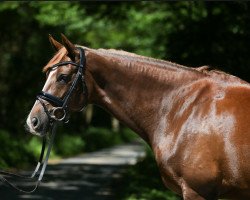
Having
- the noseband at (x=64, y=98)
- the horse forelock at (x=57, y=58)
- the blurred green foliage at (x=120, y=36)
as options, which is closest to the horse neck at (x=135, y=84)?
the noseband at (x=64, y=98)

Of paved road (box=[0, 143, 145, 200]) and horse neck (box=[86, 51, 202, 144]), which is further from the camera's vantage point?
paved road (box=[0, 143, 145, 200])

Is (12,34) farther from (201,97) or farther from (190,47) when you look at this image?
(201,97)

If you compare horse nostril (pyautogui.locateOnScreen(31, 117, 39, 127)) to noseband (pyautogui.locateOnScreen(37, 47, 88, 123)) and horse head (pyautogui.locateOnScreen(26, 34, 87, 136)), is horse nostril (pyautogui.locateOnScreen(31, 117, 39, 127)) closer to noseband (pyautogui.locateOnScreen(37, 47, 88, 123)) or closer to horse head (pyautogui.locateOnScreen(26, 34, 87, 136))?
horse head (pyautogui.locateOnScreen(26, 34, 87, 136))

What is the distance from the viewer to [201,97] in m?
4.62

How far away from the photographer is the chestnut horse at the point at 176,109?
14.1 ft

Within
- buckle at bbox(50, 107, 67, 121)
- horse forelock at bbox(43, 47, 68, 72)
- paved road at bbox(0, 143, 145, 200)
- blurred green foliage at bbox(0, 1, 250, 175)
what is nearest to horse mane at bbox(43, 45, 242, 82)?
horse forelock at bbox(43, 47, 68, 72)

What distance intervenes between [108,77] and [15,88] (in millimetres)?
21178

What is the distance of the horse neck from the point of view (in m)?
4.79

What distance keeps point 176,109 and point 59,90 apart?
105 centimetres

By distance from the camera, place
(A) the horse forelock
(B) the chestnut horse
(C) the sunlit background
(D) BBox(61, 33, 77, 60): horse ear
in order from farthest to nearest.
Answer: (C) the sunlit background → (A) the horse forelock → (D) BBox(61, 33, 77, 60): horse ear → (B) the chestnut horse

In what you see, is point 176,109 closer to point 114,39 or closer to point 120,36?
point 120,36

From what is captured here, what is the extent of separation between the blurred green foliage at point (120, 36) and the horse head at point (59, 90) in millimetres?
645

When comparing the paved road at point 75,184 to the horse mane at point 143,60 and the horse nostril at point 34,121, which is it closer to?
the horse nostril at point 34,121

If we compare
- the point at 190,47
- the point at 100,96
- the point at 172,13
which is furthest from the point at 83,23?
the point at 100,96
